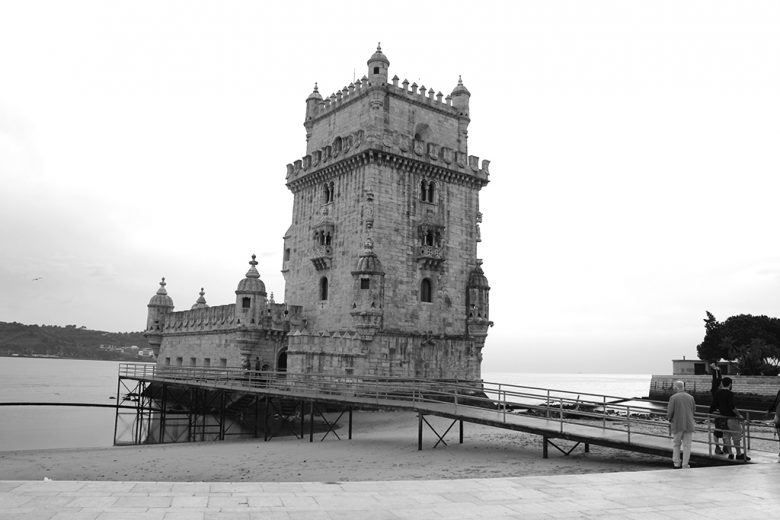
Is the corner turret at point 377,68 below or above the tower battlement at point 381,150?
above

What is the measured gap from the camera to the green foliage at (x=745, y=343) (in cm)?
6228

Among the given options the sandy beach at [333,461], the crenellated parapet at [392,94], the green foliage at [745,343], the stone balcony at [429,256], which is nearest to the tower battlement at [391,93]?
the crenellated parapet at [392,94]

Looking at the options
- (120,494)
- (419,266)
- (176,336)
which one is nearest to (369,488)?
(120,494)

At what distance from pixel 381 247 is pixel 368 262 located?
5.15 ft

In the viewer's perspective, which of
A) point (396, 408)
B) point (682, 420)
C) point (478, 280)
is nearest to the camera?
point (682, 420)

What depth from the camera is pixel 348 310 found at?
3522 centimetres

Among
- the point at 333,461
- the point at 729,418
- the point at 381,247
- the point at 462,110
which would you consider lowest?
the point at 333,461

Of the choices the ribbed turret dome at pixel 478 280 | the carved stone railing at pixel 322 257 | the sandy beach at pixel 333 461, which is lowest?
the sandy beach at pixel 333 461

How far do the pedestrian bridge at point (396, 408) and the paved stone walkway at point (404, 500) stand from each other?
2599 millimetres

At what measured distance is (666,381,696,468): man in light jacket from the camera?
13.3 m

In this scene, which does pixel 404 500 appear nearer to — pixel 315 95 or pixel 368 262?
pixel 368 262

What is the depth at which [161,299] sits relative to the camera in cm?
5212

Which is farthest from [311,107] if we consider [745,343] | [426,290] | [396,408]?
[745,343]

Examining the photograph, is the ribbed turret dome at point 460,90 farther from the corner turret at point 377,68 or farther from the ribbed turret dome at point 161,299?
the ribbed turret dome at point 161,299
